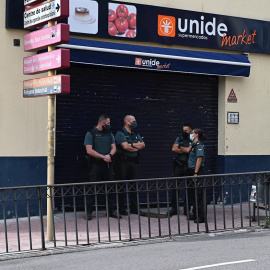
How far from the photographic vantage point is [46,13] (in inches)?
442

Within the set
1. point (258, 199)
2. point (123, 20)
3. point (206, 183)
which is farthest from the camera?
point (123, 20)

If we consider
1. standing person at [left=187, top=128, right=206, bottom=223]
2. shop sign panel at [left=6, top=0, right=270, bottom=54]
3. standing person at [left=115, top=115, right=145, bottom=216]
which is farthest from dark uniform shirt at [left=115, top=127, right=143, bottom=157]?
shop sign panel at [left=6, top=0, right=270, bottom=54]

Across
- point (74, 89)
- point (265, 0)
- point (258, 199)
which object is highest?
point (265, 0)

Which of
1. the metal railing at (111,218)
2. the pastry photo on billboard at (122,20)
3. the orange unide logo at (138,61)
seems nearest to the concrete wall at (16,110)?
the metal railing at (111,218)

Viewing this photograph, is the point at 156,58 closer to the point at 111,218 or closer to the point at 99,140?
the point at 99,140

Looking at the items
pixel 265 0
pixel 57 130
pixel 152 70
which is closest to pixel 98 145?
pixel 57 130

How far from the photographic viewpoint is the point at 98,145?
536 inches

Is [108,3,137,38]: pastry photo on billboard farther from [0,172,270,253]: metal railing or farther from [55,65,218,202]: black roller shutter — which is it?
[0,172,270,253]: metal railing

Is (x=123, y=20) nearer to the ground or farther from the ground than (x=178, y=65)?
farther from the ground

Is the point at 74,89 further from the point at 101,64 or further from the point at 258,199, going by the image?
the point at 258,199

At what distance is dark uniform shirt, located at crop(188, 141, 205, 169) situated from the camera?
1308 cm

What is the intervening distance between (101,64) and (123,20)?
128cm

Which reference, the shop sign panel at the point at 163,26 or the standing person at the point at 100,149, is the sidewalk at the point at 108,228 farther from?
the shop sign panel at the point at 163,26

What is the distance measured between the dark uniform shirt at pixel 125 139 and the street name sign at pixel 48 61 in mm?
2899
